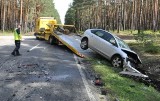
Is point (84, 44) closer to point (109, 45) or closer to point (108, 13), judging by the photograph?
point (109, 45)

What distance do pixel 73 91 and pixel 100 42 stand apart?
9618mm

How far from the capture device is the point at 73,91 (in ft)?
33.0

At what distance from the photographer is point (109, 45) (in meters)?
18.7

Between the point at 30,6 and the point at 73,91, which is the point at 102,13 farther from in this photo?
the point at 73,91

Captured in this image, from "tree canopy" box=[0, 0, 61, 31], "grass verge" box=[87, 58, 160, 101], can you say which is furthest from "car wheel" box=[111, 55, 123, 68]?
"tree canopy" box=[0, 0, 61, 31]

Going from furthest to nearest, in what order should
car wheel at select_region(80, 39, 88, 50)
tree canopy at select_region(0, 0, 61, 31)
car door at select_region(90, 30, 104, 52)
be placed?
tree canopy at select_region(0, 0, 61, 31) → car wheel at select_region(80, 39, 88, 50) → car door at select_region(90, 30, 104, 52)

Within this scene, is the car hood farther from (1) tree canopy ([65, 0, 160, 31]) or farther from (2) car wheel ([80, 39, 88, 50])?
(1) tree canopy ([65, 0, 160, 31])

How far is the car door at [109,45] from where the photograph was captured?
18.4m

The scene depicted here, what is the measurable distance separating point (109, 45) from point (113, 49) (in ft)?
1.61

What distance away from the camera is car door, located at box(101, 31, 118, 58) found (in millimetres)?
18359

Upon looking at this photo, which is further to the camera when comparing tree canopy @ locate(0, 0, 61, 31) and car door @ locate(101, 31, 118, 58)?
tree canopy @ locate(0, 0, 61, 31)

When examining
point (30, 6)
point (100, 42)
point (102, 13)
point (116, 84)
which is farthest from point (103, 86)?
point (102, 13)

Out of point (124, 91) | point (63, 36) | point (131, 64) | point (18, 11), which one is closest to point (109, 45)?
point (131, 64)

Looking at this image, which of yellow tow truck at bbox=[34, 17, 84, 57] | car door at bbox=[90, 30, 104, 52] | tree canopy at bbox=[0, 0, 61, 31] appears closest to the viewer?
car door at bbox=[90, 30, 104, 52]
